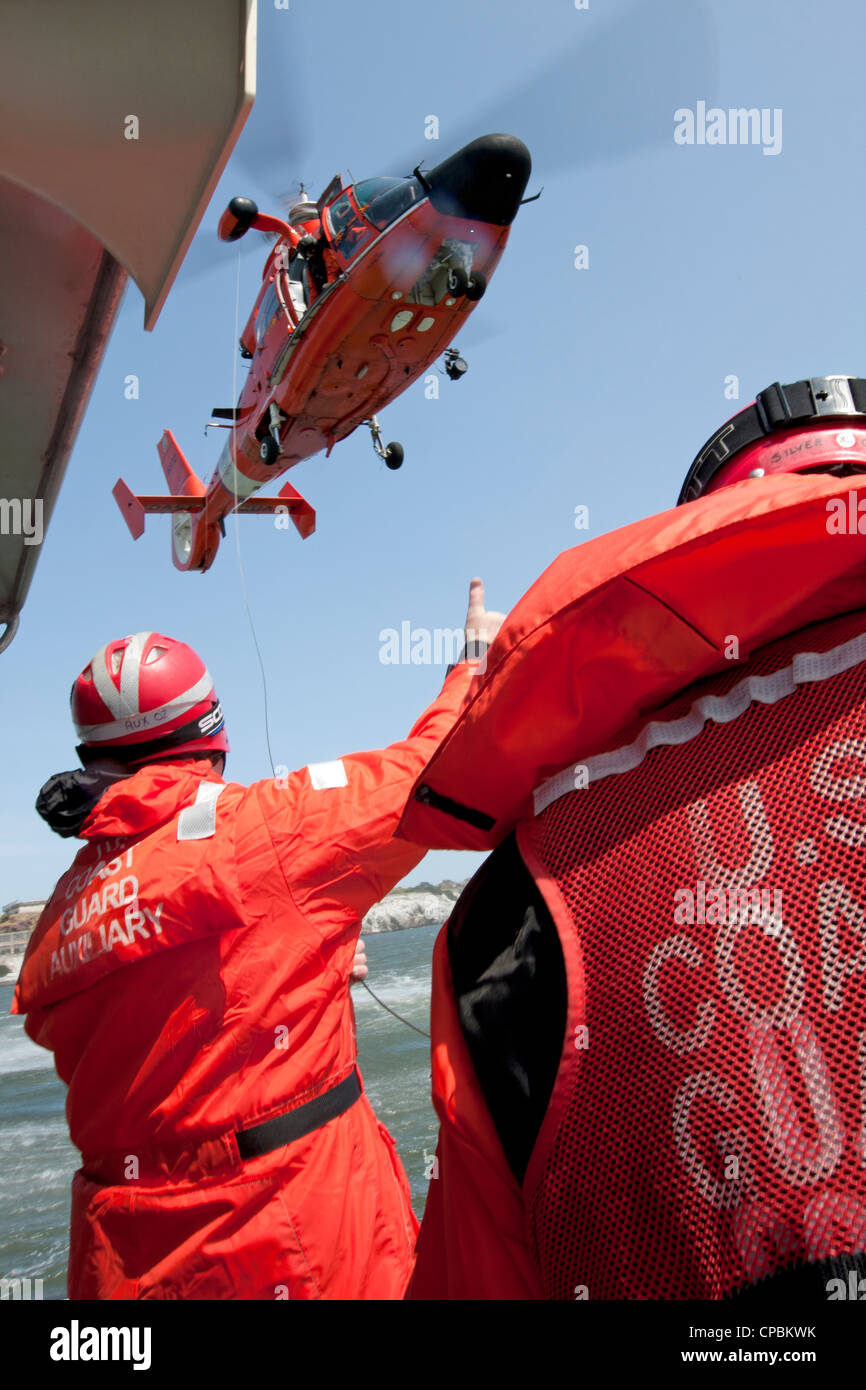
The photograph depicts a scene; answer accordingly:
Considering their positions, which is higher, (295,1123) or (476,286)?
(476,286)

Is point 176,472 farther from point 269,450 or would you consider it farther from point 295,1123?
point 295,1123

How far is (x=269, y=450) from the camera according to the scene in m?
10.6

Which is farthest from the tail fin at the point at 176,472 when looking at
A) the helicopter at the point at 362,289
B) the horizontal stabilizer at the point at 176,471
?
the helicopter at the point at 362,289

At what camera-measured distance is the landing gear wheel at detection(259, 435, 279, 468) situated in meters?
10.5

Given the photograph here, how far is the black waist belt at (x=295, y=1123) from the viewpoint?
211cm

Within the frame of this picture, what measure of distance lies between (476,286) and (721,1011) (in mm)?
9174

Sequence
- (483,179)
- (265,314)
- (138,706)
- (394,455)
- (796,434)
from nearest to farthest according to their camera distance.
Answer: (796,434), (138,706), (483,179), (265,314), (394,455)

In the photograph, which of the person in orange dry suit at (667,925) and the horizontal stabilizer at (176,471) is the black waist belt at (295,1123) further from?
the horizontal stabilizer at (176,471)

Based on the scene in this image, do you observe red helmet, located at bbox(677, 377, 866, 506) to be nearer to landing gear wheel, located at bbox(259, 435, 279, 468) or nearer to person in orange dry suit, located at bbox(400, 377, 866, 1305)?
person in orange dry suit, located at bbox(400, 377, 866, 1305)

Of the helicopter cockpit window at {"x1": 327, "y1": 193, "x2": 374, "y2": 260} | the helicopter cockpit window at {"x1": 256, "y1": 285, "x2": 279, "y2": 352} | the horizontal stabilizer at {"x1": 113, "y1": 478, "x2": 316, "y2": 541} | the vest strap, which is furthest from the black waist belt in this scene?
the horizontal stabilizer at {"x1": 113, "y1": 478, "x2": 316, "y2": 541}

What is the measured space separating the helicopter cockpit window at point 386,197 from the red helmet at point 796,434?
838 cm

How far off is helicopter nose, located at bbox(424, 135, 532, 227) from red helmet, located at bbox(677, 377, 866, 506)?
8.20 metres

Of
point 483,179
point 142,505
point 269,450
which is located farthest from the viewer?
point 142,505

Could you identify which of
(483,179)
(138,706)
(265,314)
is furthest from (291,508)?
(138,706)
